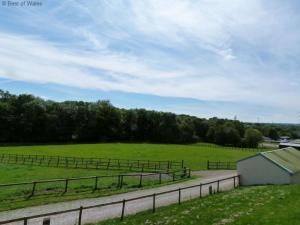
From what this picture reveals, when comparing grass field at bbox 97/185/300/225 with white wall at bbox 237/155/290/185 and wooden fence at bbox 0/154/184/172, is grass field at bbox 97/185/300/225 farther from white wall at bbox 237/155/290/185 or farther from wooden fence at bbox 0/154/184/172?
wooden fence at bbox 0/154/184/172

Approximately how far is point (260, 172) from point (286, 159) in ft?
14.3

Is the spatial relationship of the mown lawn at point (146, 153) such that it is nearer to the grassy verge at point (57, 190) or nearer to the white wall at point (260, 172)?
the white wall at point (260, 172)

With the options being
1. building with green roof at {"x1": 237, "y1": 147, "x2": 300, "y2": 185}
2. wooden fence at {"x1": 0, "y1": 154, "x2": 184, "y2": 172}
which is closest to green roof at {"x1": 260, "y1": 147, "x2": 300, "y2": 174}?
building with green roof at {"x1": 237, "y1": 147, "x2": 300, "y2": 185}

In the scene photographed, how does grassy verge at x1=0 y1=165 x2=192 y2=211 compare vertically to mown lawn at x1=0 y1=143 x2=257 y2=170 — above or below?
below

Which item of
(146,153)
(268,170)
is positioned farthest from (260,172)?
(146,153)

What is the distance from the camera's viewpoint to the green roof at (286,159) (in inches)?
1259

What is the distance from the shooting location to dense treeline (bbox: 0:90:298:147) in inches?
3989

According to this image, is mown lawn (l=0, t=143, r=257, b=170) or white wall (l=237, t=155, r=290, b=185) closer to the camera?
white wall (l=237, t=155, r=290, b=185)

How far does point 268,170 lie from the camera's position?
107 ft

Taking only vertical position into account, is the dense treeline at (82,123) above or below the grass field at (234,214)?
above

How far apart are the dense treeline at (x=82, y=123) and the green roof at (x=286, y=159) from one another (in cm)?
7488

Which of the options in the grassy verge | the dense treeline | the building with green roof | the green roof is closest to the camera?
the grassy verge

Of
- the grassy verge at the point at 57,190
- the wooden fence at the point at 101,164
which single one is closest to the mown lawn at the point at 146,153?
the wooden fence at the point at 101,164

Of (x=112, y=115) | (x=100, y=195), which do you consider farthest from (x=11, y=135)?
(x=100, y=195)
